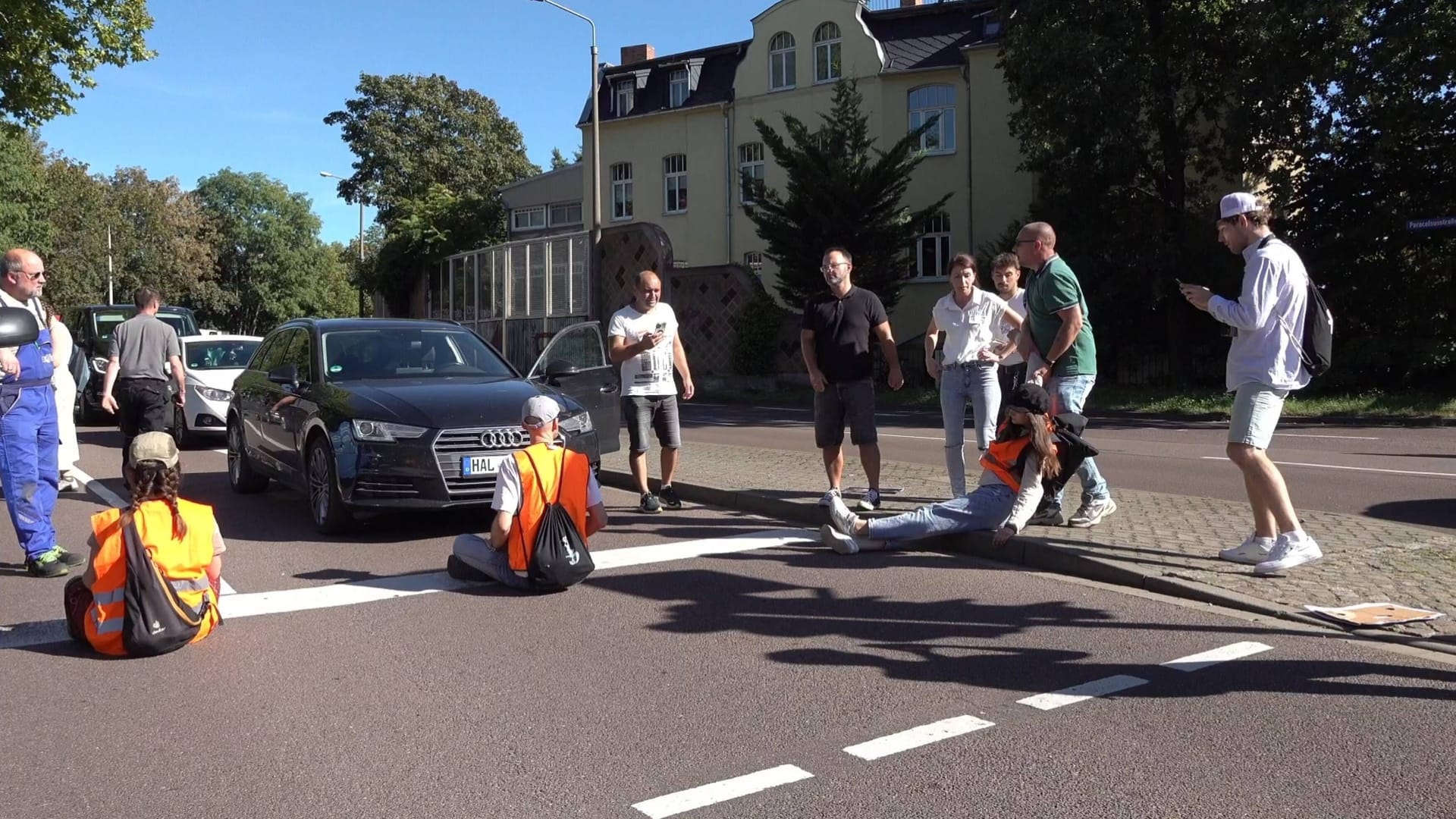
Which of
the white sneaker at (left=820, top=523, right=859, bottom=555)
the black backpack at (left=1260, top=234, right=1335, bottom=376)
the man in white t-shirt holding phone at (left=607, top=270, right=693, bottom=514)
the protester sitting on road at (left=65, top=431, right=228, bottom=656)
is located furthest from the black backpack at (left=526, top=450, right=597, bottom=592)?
the black backpack at (left=1260, top=234, right=1335, bottom=376)

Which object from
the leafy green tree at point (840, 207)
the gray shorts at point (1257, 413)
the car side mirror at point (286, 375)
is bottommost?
the gray shorts at point (1257, 413)

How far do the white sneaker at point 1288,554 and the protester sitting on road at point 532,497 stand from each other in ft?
11.7

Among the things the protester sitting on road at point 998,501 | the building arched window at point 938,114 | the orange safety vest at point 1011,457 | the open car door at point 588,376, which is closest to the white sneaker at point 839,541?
the protester sitting on road at point 998,501

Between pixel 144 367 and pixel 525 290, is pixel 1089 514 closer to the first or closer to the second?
pixel 144 367

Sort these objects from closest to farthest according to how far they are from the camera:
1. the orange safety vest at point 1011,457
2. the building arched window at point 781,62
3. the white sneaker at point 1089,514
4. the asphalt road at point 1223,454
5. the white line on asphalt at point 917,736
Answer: the white line on asphalt at point 917,736 < the orange safety vest at point 1011,457 < the white sneaker at point 1089,514 < the asphalt road at point 1223,454 < the building arched window at point 781,62

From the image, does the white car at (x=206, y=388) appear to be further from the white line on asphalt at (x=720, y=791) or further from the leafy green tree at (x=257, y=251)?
the leafy green tree at (x=257, y=251)

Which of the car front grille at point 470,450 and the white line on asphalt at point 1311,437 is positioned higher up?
the car front grille at point 470,450

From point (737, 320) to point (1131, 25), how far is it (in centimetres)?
1157

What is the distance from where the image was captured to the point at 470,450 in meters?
8.21

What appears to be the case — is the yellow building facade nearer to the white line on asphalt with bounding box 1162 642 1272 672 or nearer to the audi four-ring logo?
the audi four-ring logo

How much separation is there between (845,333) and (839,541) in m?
1.86

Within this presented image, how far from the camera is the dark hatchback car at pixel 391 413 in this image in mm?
8172

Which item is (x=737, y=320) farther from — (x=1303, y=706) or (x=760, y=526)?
(x=1303, y=706)

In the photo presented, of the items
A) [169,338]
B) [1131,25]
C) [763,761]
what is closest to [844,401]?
[763,761]
